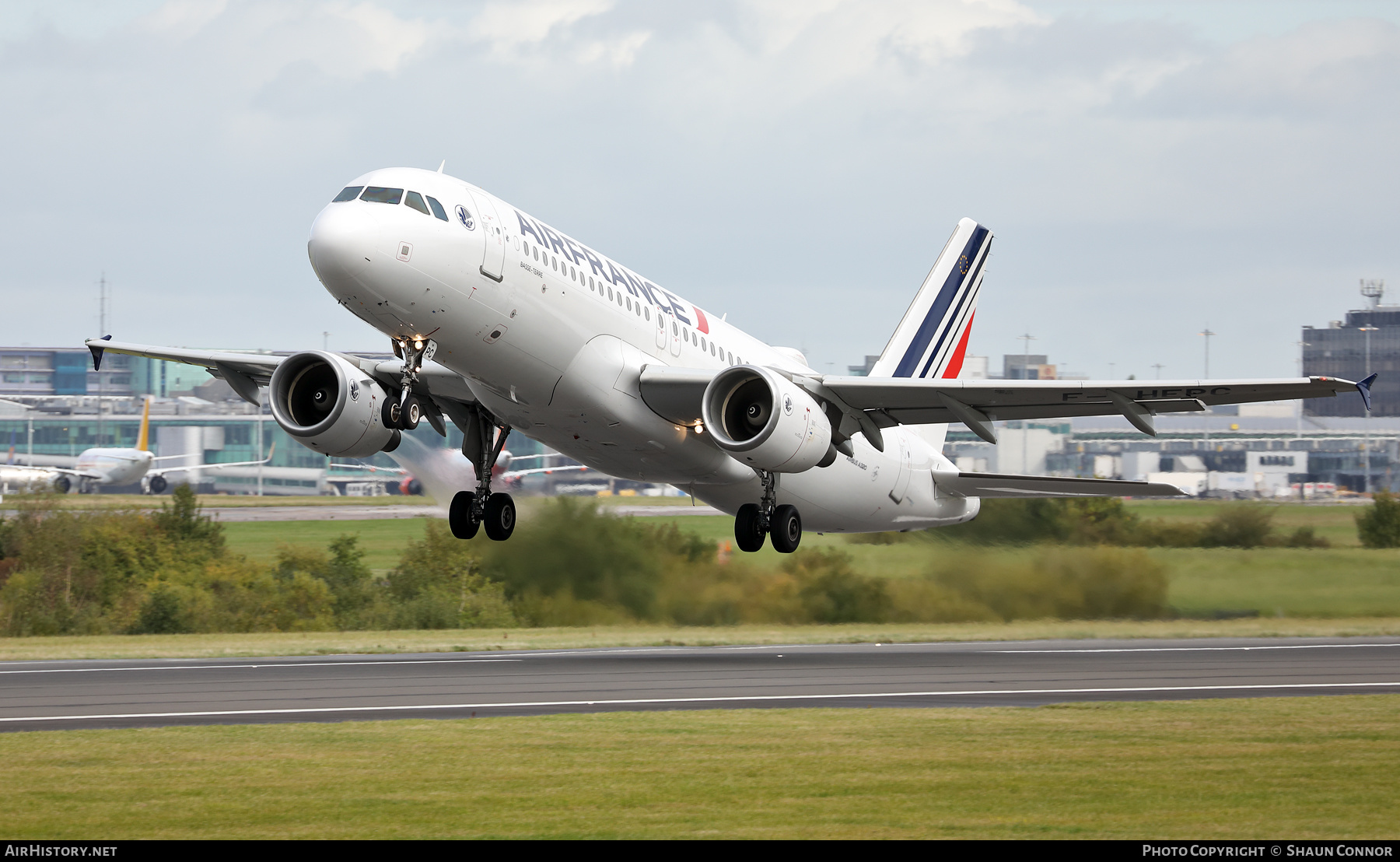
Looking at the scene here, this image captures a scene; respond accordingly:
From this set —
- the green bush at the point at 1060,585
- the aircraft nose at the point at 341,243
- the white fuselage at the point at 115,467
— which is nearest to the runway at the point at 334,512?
the white fuselage at the point at 115,467

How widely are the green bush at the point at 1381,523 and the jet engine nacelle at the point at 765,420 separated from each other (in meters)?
26.1

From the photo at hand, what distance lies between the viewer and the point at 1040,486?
33.0 meters

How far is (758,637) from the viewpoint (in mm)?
38562

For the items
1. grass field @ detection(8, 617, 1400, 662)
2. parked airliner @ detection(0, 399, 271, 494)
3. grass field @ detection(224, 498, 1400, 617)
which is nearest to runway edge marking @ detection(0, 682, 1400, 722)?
grass field @ detection(8, 617, 1400, 662)

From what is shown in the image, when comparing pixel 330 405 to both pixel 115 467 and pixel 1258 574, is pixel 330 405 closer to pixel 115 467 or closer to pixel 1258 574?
pixel 1258 574

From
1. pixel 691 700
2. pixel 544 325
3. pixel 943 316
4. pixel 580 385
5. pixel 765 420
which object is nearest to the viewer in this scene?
pixel 544 325

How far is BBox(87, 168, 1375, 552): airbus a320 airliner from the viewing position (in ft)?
69.9

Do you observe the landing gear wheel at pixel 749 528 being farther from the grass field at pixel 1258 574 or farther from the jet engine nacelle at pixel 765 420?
the grass field at pixel 1258 574

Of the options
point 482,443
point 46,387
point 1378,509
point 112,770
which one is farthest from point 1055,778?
point 46,387

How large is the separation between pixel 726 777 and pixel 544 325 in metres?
9.32

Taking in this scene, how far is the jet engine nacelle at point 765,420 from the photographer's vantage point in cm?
2486

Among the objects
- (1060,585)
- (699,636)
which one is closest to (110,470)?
(699,636)

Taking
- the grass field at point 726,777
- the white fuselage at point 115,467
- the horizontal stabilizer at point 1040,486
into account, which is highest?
the white fuselage at point 115,467
